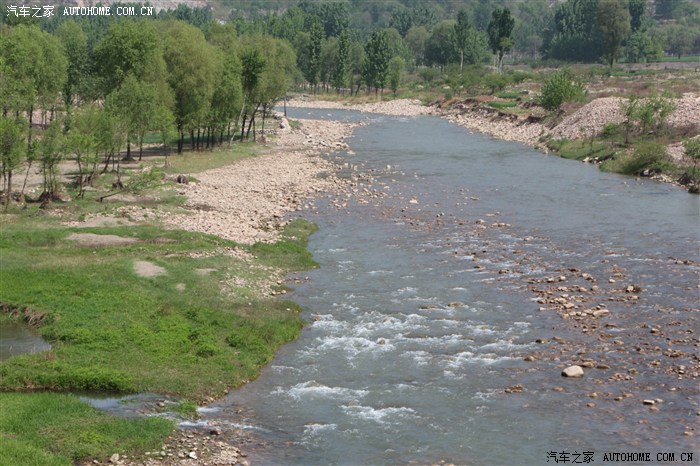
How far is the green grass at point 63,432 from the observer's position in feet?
71.8

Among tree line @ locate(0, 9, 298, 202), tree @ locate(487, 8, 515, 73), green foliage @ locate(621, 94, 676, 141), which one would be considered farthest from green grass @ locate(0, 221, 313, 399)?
tree @ locate(487, 8, 515, 73)

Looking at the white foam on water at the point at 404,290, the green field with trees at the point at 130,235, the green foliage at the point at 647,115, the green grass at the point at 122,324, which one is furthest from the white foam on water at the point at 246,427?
the green foliage at the point at 647,115

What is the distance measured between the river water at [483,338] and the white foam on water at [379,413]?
7cm

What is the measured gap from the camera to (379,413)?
25844 mm

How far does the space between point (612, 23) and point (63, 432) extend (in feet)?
587

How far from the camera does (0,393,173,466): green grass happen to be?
2189 centimetres

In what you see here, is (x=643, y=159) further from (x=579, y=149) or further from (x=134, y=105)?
(x=134, y=105)

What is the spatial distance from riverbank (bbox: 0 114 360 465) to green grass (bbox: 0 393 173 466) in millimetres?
56

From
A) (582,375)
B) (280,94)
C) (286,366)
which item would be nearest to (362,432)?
(286,366)

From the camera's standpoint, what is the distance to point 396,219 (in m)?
53.0

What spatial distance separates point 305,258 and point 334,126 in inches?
2783

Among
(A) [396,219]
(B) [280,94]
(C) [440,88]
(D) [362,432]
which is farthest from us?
(C) [440,88]

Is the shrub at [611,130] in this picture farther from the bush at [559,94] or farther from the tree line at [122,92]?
the tree line at [122,92]

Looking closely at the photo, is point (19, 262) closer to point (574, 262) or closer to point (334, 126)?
point (574, 262)
